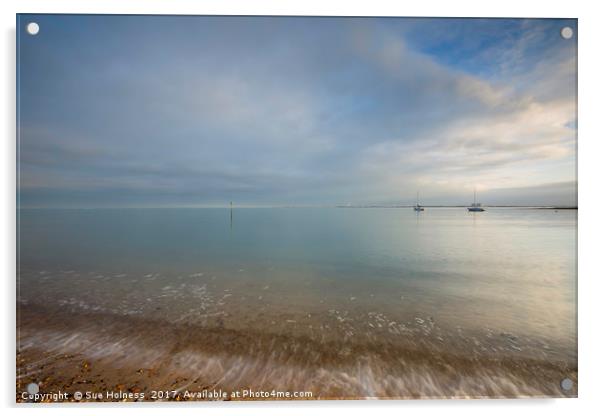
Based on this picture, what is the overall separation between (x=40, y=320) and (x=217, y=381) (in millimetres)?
2851

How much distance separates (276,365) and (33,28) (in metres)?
4.97

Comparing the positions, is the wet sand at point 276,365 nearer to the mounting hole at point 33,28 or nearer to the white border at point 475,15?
the white border at point 475,15

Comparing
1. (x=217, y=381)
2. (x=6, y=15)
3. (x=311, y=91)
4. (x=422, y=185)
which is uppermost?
(x=6, y=15)

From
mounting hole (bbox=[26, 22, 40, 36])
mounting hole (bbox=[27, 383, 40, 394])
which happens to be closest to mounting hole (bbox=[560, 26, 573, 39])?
mounting hole (bbox=[26, 22, 40, 36])

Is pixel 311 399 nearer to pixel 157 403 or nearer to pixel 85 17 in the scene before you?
pixel 157 403

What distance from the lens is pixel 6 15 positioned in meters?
2.66

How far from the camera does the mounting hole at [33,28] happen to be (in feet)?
8.79

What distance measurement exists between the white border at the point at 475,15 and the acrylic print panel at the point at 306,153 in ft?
0.35

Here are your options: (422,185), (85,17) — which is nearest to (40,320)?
(85,17)

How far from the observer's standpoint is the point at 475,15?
9.16ft

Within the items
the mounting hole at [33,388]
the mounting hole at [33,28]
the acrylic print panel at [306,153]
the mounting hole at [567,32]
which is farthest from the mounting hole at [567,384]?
the mounting hole at [33,28]

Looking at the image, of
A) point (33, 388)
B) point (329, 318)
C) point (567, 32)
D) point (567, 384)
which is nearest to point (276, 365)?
point (329, 318)

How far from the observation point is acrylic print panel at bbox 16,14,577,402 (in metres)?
2.44
